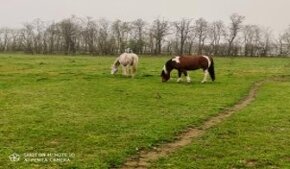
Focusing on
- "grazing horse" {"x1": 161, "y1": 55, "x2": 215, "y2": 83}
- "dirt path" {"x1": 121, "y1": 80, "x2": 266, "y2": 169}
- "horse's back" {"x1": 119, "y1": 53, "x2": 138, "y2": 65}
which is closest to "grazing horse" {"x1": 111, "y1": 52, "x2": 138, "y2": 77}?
"horse's back" {"x1": 119, "y1": 53, "x2": 138, "y2": 65}

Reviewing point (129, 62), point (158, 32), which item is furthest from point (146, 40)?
point (129, 62)

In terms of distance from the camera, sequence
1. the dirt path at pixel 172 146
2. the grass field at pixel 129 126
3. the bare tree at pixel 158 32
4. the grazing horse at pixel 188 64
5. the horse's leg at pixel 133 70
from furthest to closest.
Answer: the bare tree at pixel 158 32 < the horse's leg at pixel 133 70 < the grazing horse at pixel 188 64 < the grass field at pixel 129 126 < the dirt path at pixel 172 146

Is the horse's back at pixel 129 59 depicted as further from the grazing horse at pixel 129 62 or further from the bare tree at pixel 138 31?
the bare tree at pixel 138 31

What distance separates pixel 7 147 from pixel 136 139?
10.1 ft

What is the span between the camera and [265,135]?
463 inches

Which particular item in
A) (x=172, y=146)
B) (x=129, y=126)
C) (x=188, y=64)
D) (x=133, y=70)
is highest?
(x=188, y=64)

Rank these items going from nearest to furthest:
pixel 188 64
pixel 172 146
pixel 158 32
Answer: pixel 172 146
pixel 188 64
pixel 158 32

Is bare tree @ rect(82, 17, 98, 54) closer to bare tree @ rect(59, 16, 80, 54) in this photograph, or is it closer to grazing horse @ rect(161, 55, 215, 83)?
bare tree @ rect(59, 16, 80, 54)

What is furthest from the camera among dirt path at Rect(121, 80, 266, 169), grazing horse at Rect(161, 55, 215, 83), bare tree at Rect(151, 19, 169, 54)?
bare tree at Rect(151, 19, 169, 54)

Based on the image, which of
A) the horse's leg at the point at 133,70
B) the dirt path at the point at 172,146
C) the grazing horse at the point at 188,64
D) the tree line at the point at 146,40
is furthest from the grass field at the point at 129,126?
the tree line at the point at 146,40

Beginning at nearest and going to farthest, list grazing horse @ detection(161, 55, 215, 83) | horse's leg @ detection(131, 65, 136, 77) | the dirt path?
the dirt path
grazing horse @ detection(161, 55, 215, 83)
horse's leg @ detection(131, 65, 136, 77)

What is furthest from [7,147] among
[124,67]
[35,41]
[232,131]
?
[35,41]

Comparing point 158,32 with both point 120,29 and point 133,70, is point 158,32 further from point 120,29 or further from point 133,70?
point 133,70

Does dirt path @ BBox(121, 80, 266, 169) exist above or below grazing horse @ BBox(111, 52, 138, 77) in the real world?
below
